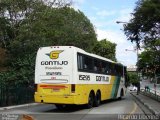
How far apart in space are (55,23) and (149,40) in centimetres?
1049

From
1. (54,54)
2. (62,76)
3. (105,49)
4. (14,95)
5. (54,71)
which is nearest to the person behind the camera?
(62,76)

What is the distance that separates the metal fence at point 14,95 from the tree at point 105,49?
4979cm

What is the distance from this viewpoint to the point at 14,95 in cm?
2952

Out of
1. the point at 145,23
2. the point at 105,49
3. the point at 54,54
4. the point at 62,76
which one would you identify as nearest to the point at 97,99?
the point at 62,76

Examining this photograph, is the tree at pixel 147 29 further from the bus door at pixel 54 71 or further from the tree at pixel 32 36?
the bus door at pixel 54 71

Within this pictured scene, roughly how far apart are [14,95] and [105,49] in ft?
181

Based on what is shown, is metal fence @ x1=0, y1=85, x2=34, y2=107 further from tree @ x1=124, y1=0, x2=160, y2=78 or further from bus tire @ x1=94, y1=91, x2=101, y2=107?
tree @ x1=124, y1=0, x2=160, y2=78

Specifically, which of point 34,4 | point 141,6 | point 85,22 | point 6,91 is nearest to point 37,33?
point 34,4

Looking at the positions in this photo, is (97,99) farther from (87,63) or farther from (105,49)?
(105,49)

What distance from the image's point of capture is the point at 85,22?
78562mm

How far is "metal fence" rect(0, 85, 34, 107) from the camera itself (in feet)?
90.3

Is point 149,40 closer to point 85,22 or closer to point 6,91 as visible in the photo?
point 6,91

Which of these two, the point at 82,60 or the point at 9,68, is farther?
the point at 9,68

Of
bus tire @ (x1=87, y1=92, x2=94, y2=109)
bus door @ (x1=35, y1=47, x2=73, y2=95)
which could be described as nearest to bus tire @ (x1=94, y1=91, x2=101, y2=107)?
bus tire @ (x1=87, y1=92, x2=94, y2=109)
